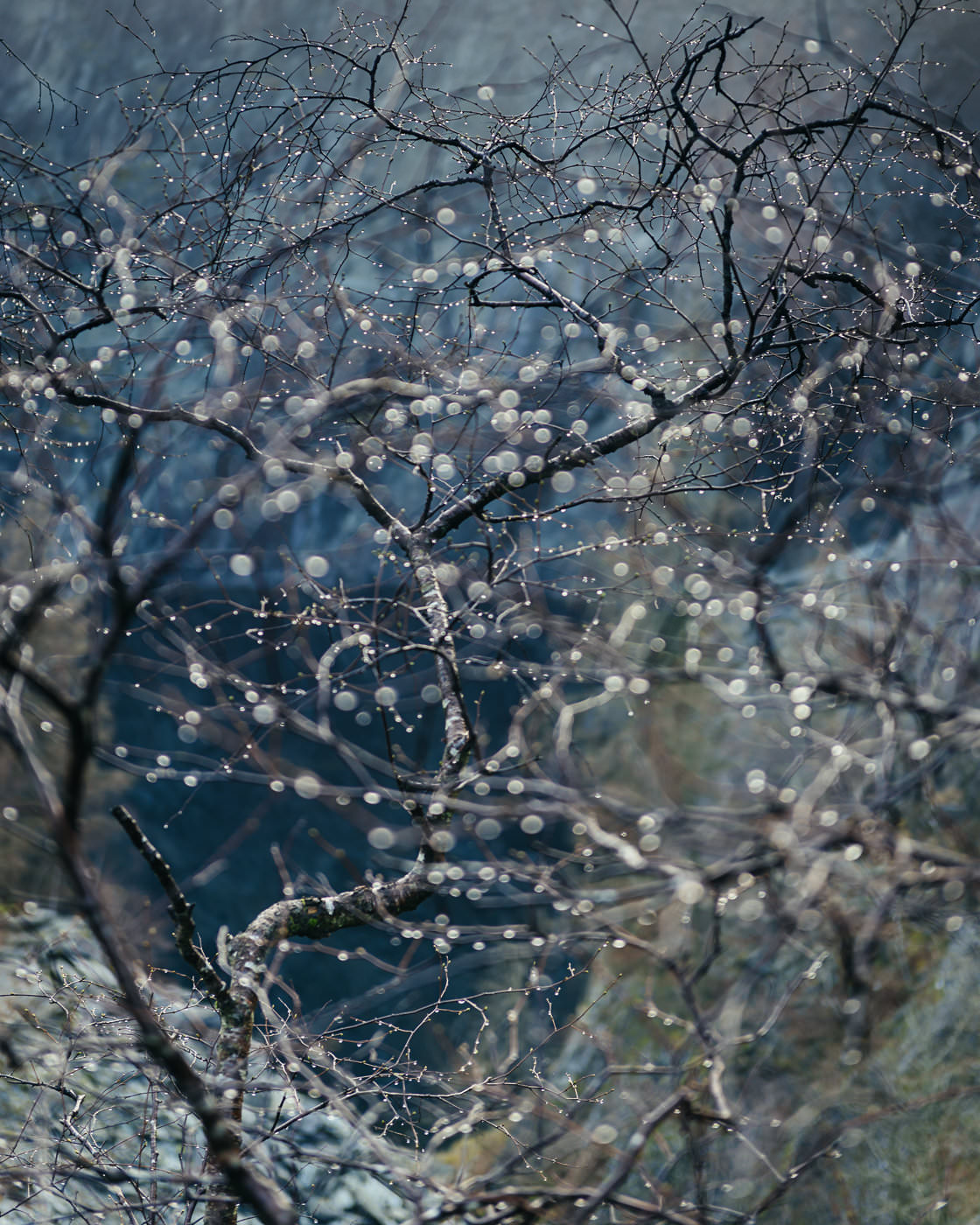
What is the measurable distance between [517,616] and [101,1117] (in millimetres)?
4529

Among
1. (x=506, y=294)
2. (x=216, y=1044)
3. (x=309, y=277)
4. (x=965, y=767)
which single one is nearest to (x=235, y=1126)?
(x=216, y=1044)

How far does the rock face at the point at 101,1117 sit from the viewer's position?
8.64 feet

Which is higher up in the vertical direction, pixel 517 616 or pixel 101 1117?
pixel 517 616

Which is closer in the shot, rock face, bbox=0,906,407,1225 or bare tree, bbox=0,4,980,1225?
bare tree, bbox=0,4,980,1225

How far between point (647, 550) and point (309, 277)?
2.95 metres

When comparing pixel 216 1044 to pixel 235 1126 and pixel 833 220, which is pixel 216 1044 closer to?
pixel 235 1126

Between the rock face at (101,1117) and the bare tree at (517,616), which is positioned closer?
the bare tree at (517,616)

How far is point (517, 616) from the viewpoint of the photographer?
3.78 metres

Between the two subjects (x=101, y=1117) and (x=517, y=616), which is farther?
(x=101, y=1117)

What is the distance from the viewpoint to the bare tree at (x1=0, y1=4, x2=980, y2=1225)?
1941mm

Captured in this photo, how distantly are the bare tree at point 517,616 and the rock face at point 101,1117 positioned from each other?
82mm

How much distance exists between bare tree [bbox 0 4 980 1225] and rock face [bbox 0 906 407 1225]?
8 cm

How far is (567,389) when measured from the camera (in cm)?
466

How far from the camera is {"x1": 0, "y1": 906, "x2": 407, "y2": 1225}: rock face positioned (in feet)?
8.64
